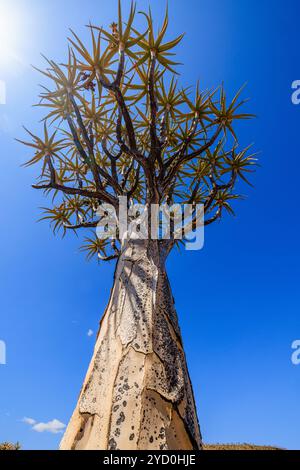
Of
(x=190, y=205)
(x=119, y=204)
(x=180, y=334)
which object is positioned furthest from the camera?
(x=190, y=205)

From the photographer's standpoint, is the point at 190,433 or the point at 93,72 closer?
the point at 190,433

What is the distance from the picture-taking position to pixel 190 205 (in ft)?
13.3

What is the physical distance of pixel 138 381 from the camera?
71.8 inches

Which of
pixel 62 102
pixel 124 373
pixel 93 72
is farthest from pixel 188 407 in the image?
pixel 62 102

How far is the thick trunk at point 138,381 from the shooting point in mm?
1638

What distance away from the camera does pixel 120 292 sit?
2.47m

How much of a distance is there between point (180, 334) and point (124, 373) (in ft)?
2.21

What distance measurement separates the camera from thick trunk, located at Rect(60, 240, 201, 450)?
164cm

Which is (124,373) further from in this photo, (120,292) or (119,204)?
(119,204)

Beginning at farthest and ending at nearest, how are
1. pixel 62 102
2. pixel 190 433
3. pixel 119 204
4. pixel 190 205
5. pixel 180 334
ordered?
pixel 190 205
pixel 62 102
pixel 119 204
pixel 180 334
pixel 190 433
